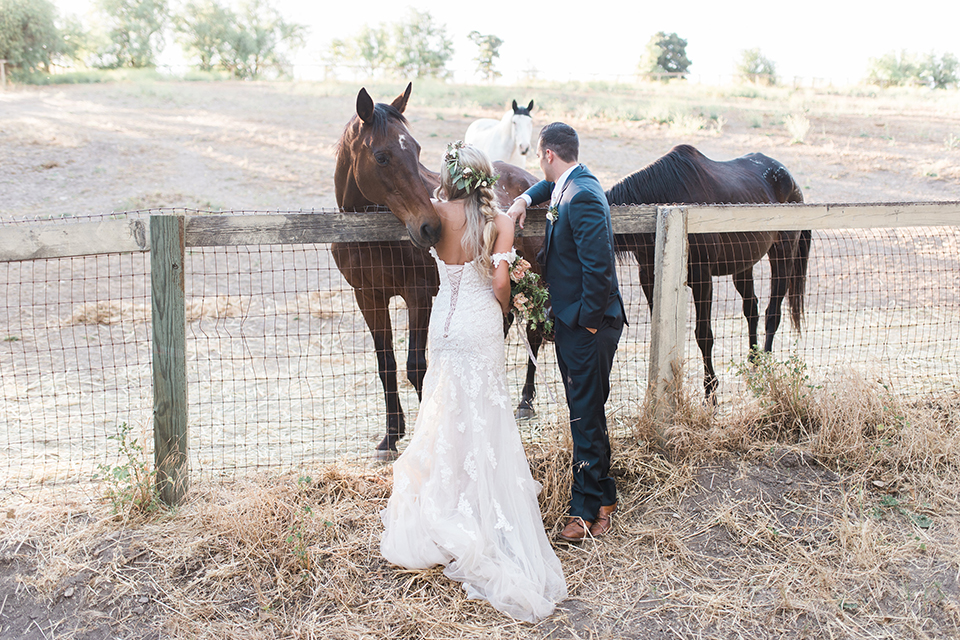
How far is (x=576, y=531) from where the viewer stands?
9.97ft

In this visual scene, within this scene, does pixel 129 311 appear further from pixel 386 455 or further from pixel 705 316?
pixel 705 316

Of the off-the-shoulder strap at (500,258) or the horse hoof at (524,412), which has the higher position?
the off-the-shoulder strap at (500,258)

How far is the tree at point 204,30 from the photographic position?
37969mm

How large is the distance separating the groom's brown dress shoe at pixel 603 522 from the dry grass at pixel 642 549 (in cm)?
7

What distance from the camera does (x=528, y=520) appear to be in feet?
9.32

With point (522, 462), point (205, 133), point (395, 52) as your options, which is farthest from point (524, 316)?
point (395, 52)

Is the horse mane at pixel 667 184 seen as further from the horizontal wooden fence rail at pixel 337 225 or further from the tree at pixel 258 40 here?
the tree at pixel 258 40

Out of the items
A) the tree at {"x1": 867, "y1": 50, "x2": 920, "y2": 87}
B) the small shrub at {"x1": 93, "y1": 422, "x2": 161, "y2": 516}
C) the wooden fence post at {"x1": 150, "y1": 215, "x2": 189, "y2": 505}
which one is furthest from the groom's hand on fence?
the tree at {"x1": 867, "y1": 50, "x2": 920, "y2": 87}

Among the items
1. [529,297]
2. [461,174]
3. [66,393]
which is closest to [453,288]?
[529,297]

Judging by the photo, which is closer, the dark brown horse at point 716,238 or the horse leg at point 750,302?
the dark brown horse at point 716,238

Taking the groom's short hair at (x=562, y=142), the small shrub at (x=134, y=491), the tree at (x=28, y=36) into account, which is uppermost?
the tree at (x=28, y=36)

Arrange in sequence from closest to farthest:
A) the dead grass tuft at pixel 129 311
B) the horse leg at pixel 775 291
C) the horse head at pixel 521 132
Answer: the horse leg at pixel 775 291 < the dead grass tuft at pixel 129 311 < the horse head at pixel 521 132

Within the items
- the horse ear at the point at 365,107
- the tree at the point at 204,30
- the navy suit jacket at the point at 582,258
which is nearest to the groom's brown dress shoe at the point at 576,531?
the navy suit jacket at the point at 582,258

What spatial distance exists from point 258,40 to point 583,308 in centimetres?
4380
